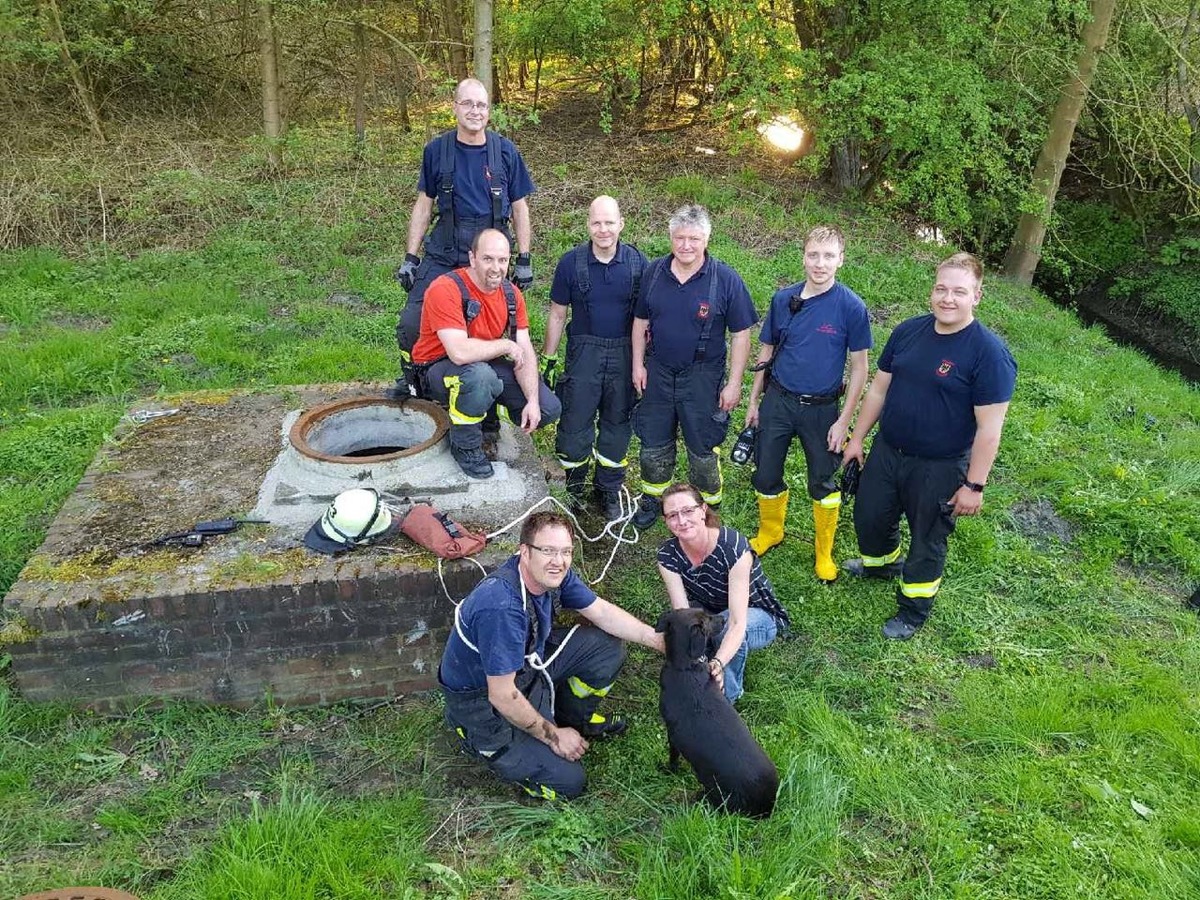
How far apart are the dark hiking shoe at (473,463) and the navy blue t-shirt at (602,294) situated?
1.02 meters

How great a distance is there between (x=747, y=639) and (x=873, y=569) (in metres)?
1.29

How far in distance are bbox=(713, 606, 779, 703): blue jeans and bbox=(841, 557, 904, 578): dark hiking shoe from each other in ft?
3.12

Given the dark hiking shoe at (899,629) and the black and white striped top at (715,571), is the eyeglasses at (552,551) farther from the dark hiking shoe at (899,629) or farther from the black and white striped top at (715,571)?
the dark hiking shoe at (899,629)

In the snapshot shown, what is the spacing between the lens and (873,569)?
194 inches

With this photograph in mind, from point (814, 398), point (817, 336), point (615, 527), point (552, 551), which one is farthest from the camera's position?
point (615, 527)

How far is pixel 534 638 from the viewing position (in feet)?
11.3

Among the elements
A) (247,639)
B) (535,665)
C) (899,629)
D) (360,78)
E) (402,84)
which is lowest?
(899,629)

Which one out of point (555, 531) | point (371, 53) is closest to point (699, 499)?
point (555, 531)

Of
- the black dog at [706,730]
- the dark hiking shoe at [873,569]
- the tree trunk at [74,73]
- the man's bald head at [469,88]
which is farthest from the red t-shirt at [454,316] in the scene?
the tree trunk at [74,73]

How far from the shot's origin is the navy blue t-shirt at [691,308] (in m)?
4.57

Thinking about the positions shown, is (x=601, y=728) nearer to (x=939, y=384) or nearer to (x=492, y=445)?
(x=492, y=445)

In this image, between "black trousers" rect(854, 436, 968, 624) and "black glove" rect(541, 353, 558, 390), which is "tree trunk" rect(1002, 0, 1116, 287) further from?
"black glove" rect(541, 353, 558, 390)

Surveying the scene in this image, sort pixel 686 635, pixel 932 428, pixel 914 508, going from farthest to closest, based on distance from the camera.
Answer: pixel 914 508, pixel 932 428, pixel 686 635

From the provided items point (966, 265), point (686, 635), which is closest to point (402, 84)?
point (966, 265)
